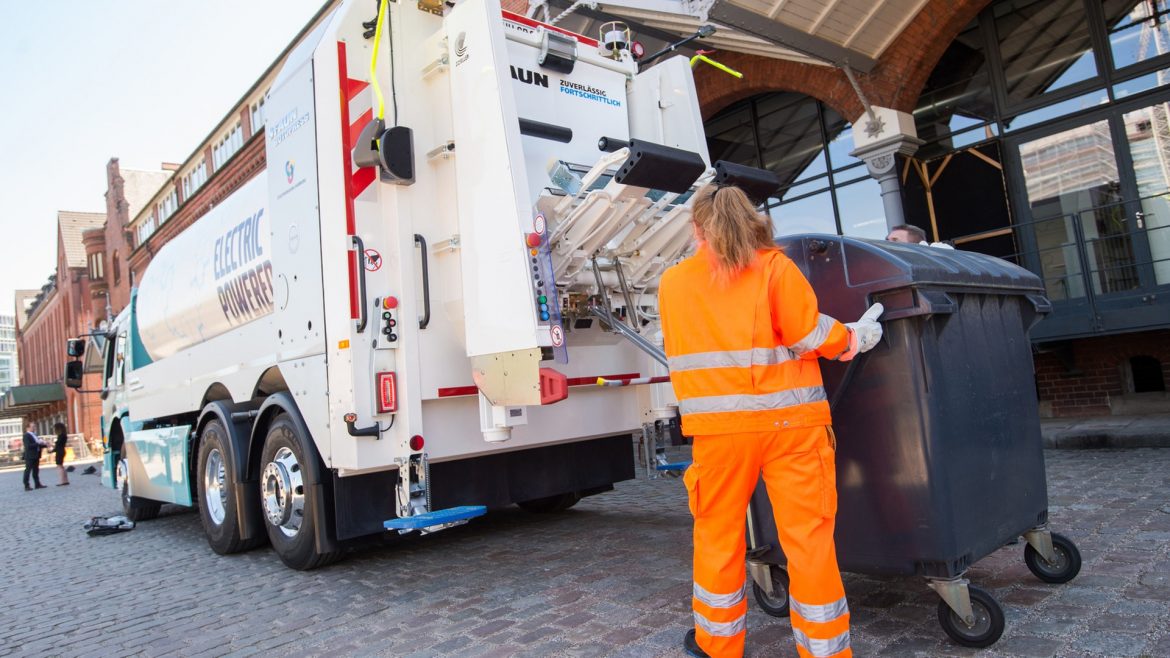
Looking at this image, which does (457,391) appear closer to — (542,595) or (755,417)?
(542,595)

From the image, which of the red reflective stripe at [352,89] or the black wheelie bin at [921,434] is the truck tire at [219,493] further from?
the black wheelie bin at [921,434]

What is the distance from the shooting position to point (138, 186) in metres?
41.8

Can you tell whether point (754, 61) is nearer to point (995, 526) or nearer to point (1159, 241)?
point (1159, 241)

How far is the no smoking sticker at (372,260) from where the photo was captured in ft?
13.9

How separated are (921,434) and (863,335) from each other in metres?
0.41

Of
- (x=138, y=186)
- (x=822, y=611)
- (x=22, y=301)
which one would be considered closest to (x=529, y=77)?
(x=822, y=611)

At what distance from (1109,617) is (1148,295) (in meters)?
5.94

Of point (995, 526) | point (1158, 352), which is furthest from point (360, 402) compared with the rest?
point (1158, 352)

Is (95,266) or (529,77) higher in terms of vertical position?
(95,266)

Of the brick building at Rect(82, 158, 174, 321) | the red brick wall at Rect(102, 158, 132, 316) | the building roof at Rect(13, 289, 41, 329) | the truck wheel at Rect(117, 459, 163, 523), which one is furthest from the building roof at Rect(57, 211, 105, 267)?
the truck wheel at Rect(117, 459, 163, 523)

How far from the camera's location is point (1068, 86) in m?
8.47

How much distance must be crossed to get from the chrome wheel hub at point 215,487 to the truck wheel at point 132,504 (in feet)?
9.91

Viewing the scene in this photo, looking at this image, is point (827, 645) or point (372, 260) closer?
point (827, 645)

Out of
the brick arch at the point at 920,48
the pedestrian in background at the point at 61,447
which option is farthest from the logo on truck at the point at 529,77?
the pedestrian in background at the point at 61,447
